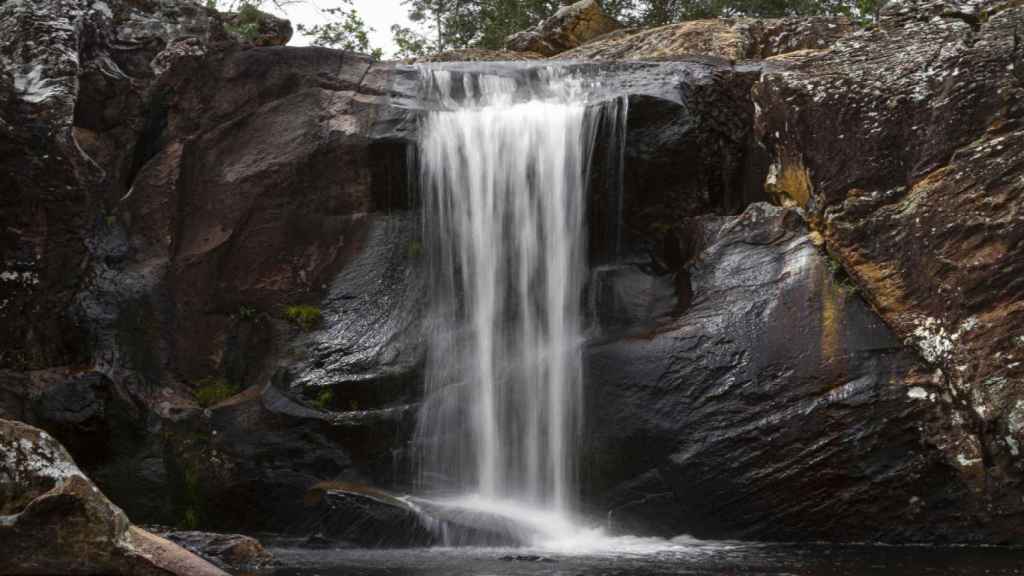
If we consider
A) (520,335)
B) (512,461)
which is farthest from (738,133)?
(512,461)

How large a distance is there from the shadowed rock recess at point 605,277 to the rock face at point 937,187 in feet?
0.09

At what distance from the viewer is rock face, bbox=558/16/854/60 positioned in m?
15.4

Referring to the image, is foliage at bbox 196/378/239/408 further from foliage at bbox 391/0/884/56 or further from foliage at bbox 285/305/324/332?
foliage at bbox 391/0/884/56

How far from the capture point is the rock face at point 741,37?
607 inches

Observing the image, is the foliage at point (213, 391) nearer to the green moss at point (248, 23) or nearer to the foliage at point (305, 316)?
the foliage at point (305, 316)

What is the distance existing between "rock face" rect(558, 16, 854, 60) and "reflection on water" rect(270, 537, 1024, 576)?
7725mm

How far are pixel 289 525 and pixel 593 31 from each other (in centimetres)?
1155

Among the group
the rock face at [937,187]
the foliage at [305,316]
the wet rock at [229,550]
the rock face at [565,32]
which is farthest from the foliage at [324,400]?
the rock face at [565,32]

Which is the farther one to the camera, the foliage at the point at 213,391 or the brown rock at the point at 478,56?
the brown rock at the point at 478,56

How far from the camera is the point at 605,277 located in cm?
1222

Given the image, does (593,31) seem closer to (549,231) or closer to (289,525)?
(549,231)

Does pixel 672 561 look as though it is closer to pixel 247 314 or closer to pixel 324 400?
pixel 324 400

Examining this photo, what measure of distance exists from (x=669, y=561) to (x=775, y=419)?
2040 millimetres

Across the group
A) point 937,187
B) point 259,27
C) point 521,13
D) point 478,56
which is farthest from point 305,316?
point 521,13
